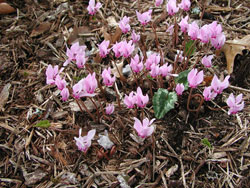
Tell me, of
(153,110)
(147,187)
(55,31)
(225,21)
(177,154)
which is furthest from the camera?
(55,31)

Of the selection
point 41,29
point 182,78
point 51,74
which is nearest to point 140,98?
point 182,78

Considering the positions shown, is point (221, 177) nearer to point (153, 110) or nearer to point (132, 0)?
point (153, 110)

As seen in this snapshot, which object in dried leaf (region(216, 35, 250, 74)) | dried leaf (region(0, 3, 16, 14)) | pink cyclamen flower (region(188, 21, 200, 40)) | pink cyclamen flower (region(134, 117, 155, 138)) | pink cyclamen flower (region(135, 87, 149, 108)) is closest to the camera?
pink cyclamen flower (region(134, 117, 155, 138))

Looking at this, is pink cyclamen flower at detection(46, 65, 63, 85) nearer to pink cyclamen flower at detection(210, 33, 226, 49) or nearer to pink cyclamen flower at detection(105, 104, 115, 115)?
pink cyclamen flower at detection(105, 104, 115, 115)

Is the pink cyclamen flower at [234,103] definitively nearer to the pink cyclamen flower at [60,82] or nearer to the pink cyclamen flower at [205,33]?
the pink cyclamen flower at [205,33]

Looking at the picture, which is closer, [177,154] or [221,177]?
[221,177]

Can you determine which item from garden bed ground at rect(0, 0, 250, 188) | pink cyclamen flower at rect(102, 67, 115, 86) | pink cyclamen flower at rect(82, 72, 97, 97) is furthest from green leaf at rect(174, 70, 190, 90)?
pink cyclamen flower at rect(82, 72, 97, 97)

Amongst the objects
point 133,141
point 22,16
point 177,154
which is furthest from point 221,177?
point 22,16
